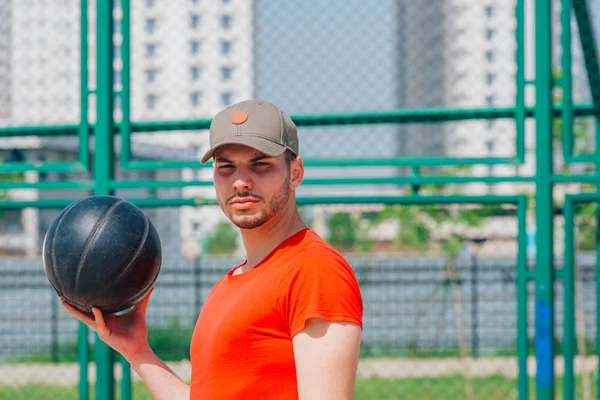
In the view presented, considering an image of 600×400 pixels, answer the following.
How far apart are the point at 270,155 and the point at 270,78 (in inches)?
115

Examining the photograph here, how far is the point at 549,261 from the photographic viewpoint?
371 centimetres

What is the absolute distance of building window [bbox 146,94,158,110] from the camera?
5969 millimetres

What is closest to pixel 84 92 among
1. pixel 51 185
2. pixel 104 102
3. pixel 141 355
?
pixel 104 102

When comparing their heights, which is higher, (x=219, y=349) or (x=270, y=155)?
(x=270, y=155)

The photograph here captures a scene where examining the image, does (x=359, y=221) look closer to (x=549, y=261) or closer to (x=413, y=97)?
(x=413, y=97)

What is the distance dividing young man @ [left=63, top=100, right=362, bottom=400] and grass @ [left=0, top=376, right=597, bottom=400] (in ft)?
20.8

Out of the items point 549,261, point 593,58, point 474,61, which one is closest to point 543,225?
point 549,261

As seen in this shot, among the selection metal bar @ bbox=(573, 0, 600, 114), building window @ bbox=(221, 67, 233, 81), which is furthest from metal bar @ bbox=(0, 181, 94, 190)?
building window @ bbox=(221, 67, 233, 81)

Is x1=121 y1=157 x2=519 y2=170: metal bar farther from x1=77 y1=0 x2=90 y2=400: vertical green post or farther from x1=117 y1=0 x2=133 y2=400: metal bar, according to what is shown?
x1=77 y1=0 x2=90 y2=400: vertical green post

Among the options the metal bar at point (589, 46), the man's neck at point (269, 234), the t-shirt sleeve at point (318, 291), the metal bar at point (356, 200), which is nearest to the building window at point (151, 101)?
the metal bar at point (356, 200)

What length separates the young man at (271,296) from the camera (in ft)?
5.87

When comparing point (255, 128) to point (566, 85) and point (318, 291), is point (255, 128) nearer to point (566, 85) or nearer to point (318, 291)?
point (318, 291)

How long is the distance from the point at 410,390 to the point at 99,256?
673cm

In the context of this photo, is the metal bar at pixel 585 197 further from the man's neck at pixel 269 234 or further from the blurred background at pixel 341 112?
the man's neck at pixel 269 234
